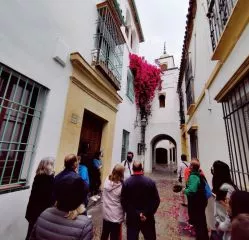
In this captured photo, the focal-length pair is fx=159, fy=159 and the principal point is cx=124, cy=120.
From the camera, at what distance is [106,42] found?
5.63m

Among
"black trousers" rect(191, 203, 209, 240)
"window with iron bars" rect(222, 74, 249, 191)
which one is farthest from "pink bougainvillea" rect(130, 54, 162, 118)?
"black trousers" rect(191, 203, 209, 240)

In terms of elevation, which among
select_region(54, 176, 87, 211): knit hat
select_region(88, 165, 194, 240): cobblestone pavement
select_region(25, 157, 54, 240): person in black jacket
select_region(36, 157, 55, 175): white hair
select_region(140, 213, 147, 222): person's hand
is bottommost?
select_region(88, 165, 194, 240): cobblestone pavement

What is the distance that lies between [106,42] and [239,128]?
191 inches

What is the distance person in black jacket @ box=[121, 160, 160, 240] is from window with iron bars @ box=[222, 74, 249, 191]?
1.36 meters

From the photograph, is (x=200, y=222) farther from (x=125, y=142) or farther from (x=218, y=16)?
(x=125, y=142)

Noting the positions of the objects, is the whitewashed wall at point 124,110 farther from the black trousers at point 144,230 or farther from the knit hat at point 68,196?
the knit hat at point 68,196

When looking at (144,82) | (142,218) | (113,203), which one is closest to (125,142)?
(144,82)

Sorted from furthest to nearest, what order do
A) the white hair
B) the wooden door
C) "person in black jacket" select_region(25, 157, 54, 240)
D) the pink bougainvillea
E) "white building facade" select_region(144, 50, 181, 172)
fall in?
"white building facade" select_region(144, 50, 181, 172)
the pink bougainvillea
the wooden door
the white hair
"person in black jacket" select_region(25, 157, 54, 240)

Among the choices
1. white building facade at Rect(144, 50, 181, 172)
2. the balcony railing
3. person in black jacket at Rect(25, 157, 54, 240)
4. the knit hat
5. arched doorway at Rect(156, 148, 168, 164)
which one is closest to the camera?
the knit hat

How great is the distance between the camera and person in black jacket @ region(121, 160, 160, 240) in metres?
2.49

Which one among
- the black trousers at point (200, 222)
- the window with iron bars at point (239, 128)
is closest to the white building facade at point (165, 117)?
the black trousers at point (200, 222)

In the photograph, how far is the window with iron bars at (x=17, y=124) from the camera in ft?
8.25

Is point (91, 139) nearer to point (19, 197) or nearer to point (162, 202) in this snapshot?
point (19, 197)

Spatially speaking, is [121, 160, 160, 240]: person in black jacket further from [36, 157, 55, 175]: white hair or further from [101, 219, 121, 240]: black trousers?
[36, 157, 55, 175]: white hair
